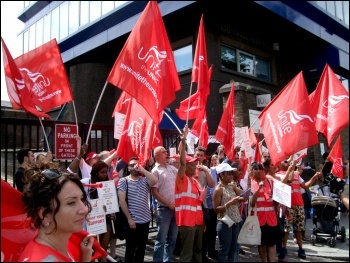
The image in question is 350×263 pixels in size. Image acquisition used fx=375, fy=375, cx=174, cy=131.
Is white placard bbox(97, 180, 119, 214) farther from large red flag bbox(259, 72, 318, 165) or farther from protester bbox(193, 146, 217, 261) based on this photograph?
large red flag bbox(259, 72, 318, 165)

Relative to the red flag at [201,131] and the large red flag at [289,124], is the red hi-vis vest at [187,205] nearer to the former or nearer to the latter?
the large red flag at [289,124]

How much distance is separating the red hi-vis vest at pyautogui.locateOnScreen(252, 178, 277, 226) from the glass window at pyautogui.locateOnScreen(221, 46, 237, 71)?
27.9ft

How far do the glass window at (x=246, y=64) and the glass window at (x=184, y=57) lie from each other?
2.16 metres

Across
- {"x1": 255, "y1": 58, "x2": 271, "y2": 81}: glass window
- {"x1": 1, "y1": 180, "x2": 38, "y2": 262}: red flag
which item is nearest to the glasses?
{"x1": 1, "y1": 180, "x2": 38, "y2": 262}: red flag

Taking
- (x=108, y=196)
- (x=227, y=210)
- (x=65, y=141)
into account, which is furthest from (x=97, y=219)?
(x=65, y=141)

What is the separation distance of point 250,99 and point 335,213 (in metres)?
5.50

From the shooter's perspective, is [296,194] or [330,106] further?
[296,194]

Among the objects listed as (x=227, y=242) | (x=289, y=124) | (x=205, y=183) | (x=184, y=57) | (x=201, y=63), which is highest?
(x=184, y=57)

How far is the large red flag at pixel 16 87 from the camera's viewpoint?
5219 mm

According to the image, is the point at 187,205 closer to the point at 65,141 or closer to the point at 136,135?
the point at 136,135

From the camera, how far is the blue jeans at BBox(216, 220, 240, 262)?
5.32 meters

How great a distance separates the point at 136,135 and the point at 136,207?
3.49ft

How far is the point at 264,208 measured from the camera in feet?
19.1

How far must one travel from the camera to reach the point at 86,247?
6.93 ft
